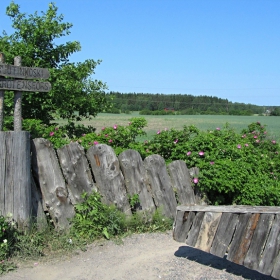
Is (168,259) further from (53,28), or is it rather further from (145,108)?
(145,108)

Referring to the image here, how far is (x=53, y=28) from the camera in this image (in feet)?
27.1

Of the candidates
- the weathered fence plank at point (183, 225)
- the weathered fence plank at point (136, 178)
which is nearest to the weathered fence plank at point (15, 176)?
the weathered fence plank at point (136, 178)

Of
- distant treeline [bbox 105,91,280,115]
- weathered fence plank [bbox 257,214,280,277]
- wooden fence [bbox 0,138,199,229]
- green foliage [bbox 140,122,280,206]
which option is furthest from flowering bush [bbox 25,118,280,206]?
distant treeline [bbox 105,91,280,115]

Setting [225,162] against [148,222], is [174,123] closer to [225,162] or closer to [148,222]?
[225,162]

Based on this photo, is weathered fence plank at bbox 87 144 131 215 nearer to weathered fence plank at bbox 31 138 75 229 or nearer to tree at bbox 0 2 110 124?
weathered fence plank at bbox 31 138 75 229

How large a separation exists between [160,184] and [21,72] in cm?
226

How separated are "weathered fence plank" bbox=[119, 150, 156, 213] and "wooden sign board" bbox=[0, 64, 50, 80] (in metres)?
1.40

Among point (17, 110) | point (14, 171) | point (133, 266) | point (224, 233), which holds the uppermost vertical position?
point (17, 110)

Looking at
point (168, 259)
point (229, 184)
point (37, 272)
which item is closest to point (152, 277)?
point (168, 259)

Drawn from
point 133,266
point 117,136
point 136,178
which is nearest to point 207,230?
point 133,266

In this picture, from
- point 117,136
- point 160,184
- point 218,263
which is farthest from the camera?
point 117,136

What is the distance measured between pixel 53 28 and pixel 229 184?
15.8 ft

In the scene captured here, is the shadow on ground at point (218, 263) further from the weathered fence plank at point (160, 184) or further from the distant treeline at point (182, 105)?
the distant treeline at point (182, 105)

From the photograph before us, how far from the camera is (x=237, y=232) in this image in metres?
3.80
